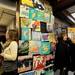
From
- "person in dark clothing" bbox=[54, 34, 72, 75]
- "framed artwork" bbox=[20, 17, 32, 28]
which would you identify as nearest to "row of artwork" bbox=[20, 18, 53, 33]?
"framed artwork" bbox=[20, 17, 32, 28]

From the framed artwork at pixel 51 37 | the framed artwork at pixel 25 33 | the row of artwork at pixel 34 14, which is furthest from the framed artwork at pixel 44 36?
the framed artwork at pixel 25 33

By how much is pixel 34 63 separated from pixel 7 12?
1.04 m

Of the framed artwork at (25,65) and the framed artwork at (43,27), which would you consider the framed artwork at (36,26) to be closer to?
the framed artwork at (43,27)

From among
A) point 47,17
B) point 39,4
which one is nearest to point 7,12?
point 39,4

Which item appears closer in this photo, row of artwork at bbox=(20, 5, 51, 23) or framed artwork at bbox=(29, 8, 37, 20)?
row of artwork at bbox=(20, 5, 51, 23)

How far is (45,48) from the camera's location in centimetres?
315

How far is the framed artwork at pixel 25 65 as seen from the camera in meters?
2.58

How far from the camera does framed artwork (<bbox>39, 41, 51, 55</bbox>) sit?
121 inches

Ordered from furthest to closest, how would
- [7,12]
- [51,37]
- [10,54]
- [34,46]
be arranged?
[51,37] → [34,46] → [7,12] → [10,54]

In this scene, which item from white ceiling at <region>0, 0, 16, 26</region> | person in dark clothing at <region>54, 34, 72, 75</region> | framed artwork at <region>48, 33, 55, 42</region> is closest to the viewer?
white ceiling at <region>0, 0, 16, 26</region>

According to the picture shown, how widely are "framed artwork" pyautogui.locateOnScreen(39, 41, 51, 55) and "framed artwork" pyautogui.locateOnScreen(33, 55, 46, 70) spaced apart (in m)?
0.10

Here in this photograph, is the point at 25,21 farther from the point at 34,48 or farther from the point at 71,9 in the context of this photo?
the point at 71,9

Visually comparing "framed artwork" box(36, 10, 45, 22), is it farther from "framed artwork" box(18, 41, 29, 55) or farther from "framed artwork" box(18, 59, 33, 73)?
"framed artwork" box(18, 59, 33, 73)

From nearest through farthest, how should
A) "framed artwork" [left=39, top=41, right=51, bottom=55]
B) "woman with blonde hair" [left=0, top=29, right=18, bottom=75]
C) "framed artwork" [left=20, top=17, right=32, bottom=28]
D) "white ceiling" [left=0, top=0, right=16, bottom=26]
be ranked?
"woman with blonde hair" [left=0, top=29, right=18, bottom=75] < "white ceiling" [left=0, top=0, right=16, bottom=26] < "framed artwork" [left=20, top=17, right=32, bottom=28] < "framed artwork" [left=39, top=41, right=51, bottom=55]
